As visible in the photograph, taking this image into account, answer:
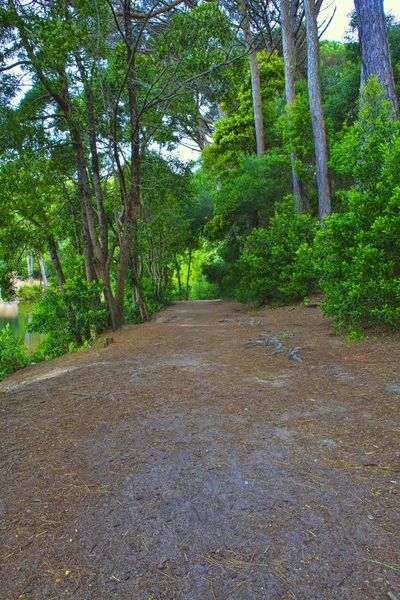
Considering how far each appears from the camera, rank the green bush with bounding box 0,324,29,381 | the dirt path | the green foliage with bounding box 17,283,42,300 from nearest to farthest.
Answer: the dirt path, the green bush with bounding box 0,324,29,381, the green foliage with bounding box 17,283,42,300

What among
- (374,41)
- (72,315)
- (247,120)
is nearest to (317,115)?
(374,41)

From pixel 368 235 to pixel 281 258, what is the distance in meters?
5.74

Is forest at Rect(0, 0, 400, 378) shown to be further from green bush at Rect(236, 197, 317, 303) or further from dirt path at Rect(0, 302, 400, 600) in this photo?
dirt path at Rect(0, 302, 400, 600)

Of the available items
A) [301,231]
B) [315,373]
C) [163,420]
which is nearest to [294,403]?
[315,373]

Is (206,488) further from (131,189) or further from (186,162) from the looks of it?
(186,162)

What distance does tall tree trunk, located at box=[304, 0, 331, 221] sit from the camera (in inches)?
429

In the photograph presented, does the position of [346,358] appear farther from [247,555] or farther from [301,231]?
[301,231]

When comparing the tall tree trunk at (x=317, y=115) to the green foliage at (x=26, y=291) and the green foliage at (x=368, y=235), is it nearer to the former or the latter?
the green foliage at (x=368, y=235)

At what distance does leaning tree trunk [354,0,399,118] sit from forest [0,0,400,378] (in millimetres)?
29

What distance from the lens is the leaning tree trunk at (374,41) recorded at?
750cm

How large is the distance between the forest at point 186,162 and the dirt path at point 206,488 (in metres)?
2.41

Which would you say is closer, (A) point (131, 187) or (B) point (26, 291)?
(A) point (131, 187)

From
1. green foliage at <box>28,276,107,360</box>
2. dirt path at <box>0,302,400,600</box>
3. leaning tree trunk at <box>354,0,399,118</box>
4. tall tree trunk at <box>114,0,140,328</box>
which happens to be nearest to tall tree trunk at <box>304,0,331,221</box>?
leaning tree trunk at <box>354,0,399,118</box>

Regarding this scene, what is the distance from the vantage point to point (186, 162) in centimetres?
1155
